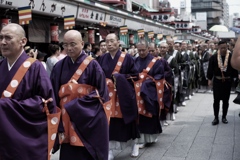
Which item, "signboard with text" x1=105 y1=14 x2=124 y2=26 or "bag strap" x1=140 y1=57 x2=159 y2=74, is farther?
"signboard with text" x1=105 y1=14 x2=124 y2=26

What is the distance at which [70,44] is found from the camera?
3812 mm

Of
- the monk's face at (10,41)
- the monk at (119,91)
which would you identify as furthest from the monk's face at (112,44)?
the monk's face at (10,41)

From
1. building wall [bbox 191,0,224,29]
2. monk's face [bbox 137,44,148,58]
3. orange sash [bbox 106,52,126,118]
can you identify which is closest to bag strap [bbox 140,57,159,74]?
monk's face [bbox 137,44,148,58]

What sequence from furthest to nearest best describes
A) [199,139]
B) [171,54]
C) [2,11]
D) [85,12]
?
[85,12]
[2,11]
[171,54]
[199,139]

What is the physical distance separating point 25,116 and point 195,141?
3.94 meters

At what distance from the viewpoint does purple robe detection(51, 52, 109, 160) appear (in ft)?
11.8

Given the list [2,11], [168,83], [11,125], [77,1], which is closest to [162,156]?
[168,83]

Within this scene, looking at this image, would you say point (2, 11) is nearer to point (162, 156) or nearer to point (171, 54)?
point (171, 54)

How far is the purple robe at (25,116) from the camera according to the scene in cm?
291

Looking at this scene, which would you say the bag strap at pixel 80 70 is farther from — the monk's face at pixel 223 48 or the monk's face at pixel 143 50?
the monk's face at pixel 223 48

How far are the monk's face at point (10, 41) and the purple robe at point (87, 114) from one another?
824mm

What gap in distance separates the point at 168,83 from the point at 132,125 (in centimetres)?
165

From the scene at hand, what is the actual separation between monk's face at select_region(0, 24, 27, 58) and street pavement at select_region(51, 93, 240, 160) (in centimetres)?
269

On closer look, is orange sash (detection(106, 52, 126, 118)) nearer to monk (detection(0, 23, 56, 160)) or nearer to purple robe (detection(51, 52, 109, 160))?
purple robe (detection(51, 52, 109, 160))
